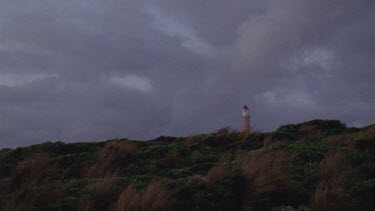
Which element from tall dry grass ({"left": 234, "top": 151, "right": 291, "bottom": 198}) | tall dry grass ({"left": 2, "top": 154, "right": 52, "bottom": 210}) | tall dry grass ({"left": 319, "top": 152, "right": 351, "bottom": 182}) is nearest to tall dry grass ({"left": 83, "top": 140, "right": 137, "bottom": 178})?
tall dry grass ({"left": 2, "top": 154, "right": 52, "bottom": 210})

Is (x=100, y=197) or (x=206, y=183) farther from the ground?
(x=206, y=183)

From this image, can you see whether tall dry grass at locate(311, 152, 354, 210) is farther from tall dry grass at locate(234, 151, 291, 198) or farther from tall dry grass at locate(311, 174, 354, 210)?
tall dry grass at locate(234, 151, 291, 198)

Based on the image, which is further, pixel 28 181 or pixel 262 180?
pixel 28 181

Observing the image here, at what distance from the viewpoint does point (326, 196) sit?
4652mm

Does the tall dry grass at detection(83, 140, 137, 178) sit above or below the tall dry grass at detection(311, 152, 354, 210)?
above

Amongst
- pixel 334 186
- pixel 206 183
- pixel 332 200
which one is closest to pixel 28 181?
pixel 206 183

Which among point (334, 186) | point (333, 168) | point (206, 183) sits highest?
point (333, 168)

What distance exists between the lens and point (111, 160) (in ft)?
29.3

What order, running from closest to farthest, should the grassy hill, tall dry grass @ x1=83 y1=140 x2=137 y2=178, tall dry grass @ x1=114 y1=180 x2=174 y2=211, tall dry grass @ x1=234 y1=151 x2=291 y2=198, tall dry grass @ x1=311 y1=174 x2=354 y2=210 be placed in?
tall dry grass @ x1=114 y1=180 x2=174 y2=211 < tall dry grass @ x1=311 y1=174 x2=354 y2=210 < the grassy hill < tall dry grass @ x1=234 y1=151 x2=291 y2=198 < tall dry grass @ x1=83 y1=140 x2=137 y2=178

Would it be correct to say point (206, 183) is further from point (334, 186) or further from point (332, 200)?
point (334, 186)

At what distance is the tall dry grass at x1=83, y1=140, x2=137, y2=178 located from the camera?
799 centimetres

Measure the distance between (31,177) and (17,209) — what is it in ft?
10.3

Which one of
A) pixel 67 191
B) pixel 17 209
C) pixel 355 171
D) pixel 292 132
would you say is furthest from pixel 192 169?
pixel 292 132

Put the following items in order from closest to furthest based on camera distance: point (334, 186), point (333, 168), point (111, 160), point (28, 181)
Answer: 1. point (334, 186)
2. point (333, 168)
3. point (28, 181)
4. point (111, 160)
